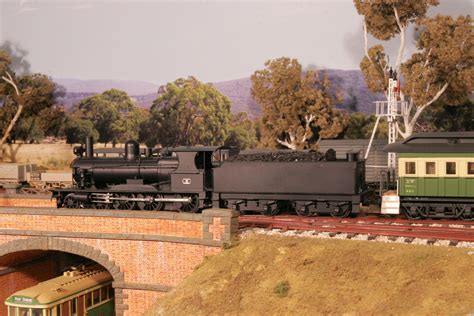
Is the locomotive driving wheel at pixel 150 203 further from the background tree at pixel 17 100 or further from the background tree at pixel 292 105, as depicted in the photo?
the background tree at pixel 17 100

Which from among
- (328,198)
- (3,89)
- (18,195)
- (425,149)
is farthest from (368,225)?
(3,89)

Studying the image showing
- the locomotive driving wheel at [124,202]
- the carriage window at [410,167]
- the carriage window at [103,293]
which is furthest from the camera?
the locomotive driving wheel at [124,202]

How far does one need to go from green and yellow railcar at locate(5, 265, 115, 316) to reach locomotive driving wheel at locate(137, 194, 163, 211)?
317 centimetres

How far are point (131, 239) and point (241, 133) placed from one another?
47145 millimetres

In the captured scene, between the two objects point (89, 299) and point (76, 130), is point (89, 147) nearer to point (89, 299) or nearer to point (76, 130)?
point (89, 299)

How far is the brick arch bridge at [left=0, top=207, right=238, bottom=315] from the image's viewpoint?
18.3 m

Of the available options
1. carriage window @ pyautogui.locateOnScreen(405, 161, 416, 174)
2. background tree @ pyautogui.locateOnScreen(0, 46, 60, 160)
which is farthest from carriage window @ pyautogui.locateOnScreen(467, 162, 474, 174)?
background tree @ pyautogui.locateOnScreen(0, 46, 60, 160)

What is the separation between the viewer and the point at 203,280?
16969mm

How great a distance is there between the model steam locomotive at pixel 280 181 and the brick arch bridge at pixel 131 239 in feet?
9.51

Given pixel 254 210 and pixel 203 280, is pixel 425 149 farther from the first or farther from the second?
pixel 203 280

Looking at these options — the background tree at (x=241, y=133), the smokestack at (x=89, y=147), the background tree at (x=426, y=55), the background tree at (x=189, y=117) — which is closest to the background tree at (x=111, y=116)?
the background tree at (x=189, y=117)

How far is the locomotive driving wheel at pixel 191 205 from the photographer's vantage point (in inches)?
878

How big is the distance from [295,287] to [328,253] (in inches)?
66.2

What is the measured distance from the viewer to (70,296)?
63.4 feet
